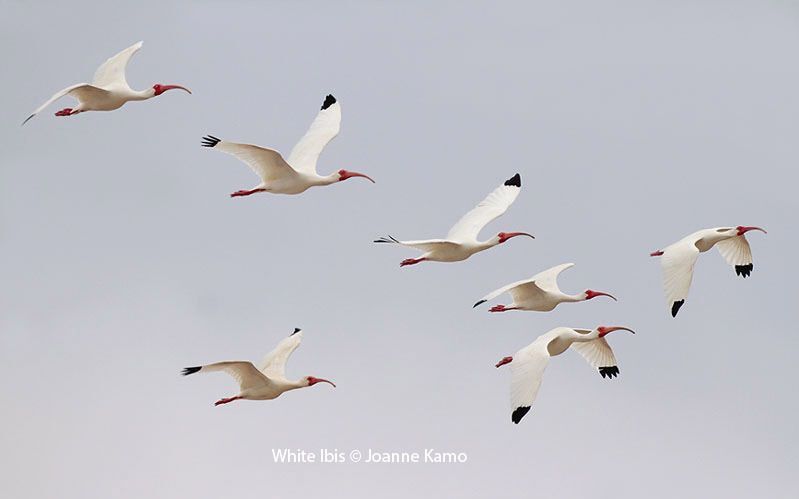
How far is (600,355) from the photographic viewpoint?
1449 inches

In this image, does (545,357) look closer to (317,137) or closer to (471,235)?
(471,235)

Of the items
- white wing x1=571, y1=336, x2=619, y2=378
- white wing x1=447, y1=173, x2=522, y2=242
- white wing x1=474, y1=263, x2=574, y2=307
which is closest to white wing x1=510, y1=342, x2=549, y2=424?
white wing x1=474, y1=263, x2=574, y2=307

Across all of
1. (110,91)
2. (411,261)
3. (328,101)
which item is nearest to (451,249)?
(411,261)

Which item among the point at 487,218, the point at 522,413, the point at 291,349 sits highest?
the point at 487,218

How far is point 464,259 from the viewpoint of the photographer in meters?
34.2

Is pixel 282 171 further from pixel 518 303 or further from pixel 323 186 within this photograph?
pixel 518 303

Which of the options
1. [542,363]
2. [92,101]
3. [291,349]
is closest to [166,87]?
[92,101]

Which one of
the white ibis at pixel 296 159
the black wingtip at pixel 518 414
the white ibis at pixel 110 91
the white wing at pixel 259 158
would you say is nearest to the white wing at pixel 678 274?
the black wingtip at pixel 518 414

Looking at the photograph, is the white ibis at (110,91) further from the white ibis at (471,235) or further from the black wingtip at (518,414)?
the black wingtip at (518,414)

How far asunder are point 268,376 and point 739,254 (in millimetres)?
9678

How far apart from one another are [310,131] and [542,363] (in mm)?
6546

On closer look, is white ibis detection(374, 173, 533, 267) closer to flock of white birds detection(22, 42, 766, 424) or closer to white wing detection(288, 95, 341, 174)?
flock of white birds detection(22, 42, 766, 424)

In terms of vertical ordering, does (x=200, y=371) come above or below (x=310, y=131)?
below

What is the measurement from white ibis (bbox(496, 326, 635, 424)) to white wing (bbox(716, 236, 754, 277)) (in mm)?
2975
